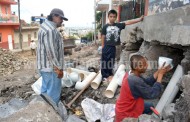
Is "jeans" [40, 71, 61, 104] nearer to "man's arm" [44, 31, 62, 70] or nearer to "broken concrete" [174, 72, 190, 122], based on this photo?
"man's arm" [44, 31, 62, 70]

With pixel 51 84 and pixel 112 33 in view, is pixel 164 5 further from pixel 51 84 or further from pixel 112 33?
pixel 51 84

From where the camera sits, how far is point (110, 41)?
5.39m

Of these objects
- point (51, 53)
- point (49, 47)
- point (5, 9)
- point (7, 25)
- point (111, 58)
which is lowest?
point (111, 58)

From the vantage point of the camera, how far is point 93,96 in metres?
5.05

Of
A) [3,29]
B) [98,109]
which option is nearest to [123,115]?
[98,109]

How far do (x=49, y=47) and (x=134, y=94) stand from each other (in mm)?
1867

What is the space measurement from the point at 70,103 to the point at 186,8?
298 centimetres

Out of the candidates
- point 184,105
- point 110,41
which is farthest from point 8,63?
point 184,105

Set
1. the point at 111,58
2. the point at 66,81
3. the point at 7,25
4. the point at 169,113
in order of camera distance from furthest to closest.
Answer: the point at 7,25 < the point at 66,81 < the point at 111,58 < the point at 169,113

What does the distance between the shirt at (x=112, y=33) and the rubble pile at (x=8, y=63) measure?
29.5 ft

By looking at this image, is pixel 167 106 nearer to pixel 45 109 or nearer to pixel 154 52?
pixel 154 52

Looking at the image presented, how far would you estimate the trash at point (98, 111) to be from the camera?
396cm

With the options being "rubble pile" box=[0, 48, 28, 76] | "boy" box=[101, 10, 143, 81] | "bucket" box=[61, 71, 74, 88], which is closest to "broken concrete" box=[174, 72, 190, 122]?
"boy" box=[101, 10, 143, 81]

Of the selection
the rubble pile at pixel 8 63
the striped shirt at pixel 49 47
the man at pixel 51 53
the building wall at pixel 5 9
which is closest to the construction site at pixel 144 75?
the man at pixel 51 53
